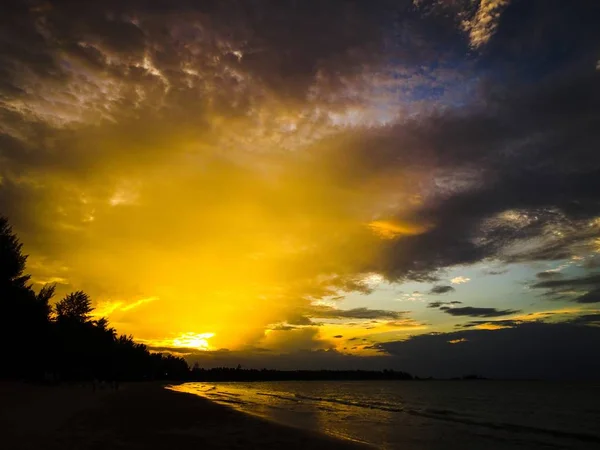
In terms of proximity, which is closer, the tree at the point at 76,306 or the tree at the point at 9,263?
the tree at the point at 9,263

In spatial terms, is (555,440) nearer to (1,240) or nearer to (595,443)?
(595,443)

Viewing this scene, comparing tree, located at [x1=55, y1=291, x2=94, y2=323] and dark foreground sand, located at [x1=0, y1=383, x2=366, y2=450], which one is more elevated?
tree, located at [x1=55, y1=291, x2=94, y2=323]

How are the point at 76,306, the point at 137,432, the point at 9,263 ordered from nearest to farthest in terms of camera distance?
the point at 137,432 < the point at 9,263 < the point at 76,306

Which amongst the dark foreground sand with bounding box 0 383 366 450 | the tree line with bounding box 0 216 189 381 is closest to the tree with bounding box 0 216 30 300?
the tree line with bounding box 0 216 189 381

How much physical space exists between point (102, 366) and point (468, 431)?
11494 centimetres

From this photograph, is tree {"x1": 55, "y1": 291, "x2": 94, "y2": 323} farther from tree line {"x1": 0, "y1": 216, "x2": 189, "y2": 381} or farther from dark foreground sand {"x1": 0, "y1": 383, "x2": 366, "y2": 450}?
dark foreground sand {"x1": 0, "y1": 383, "x2": 366, "y2": 450}

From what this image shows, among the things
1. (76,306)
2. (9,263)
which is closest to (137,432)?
(9,263)

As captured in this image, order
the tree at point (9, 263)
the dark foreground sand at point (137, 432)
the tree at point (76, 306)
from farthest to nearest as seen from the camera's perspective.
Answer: the tree at point (76, 306) < the tree at point (9, 263) < the dark foreground sand at point (137, 432)

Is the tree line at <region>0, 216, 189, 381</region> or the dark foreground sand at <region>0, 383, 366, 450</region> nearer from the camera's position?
the dark foreground sand at <region>0, 383, 366, 450</region>

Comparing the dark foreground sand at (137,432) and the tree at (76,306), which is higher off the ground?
the tree at (76,306)

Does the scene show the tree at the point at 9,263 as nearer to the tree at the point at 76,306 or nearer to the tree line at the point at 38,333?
the tree line at the point at 38,333

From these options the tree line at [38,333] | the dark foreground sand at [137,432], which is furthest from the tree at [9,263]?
Answer: the dark foreground sand at [137,432]

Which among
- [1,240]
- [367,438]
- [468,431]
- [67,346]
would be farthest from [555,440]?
[67,346]

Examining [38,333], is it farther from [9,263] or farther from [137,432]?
[137,432]
